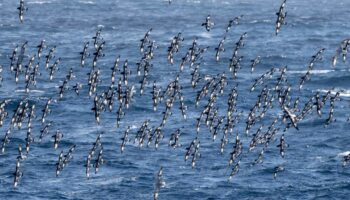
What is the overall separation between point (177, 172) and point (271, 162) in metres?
17.6

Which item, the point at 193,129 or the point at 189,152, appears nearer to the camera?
the point at 189,152

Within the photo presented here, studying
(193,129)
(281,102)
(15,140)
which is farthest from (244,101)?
(15,140)

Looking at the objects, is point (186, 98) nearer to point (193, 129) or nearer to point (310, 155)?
point (193, 129)

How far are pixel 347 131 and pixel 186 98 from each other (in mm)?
38698

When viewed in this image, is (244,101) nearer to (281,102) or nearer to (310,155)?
(281,102)

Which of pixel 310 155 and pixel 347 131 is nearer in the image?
pixel 310 155

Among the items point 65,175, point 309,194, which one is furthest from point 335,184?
point 65,175

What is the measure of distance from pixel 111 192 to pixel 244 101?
60.5 metres

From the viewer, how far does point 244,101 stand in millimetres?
190500

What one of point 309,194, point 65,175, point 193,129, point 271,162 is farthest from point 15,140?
point 309,194

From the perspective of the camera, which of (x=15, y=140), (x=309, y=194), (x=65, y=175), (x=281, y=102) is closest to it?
(x=309, y=194)

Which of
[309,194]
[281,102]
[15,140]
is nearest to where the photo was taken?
[309,194]

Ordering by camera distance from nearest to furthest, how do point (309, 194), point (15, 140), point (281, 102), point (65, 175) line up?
1. point (309, 194)
2. point (65, 175)
3. point (15, 140)
4. point (281, 102)

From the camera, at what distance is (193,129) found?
17175cm
